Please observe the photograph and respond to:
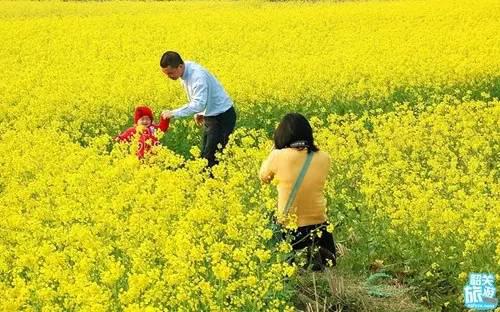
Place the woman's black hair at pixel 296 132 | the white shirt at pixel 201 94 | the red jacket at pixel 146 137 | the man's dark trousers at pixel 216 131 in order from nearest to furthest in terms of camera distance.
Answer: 1. the woman's black hair at pixel 296 132
2. the red jacket at pixel 146 137
3. the white shirt at pixel 201 94
4. the man's dark trousers at pixel 216 131

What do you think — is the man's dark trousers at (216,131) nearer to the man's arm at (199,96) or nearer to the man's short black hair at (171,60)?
the man's arm at (199,96)

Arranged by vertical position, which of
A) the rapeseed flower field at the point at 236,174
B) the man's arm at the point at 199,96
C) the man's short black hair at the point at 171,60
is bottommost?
the rapeseed flower field at the point at 236,174

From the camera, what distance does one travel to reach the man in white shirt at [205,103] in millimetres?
7656

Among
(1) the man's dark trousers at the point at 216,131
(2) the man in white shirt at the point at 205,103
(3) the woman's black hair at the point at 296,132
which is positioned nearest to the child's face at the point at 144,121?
(2) the man in white shirt at the point at 205,103

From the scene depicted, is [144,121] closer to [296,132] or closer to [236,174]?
[236,174]

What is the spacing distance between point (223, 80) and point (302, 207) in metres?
7.47

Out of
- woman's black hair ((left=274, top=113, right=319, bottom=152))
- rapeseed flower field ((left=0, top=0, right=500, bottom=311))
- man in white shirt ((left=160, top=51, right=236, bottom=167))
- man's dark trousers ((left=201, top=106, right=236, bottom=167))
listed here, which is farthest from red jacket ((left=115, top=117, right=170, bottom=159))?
woman's black hair ((left=274, top=113, right=319, bottom=152))

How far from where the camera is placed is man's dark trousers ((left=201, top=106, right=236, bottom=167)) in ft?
27.1

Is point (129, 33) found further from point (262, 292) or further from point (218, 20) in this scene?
point (262, 292)

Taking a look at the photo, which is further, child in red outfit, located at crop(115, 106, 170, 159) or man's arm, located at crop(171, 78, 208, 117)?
man's arm, located at crop(171, 78, 208, 117)

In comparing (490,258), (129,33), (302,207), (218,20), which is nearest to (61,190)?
(302,207)

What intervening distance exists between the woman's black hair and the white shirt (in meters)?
2.09

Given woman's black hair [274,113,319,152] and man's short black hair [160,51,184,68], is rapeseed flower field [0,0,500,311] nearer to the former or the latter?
woman's black hair [274,113,319,152]

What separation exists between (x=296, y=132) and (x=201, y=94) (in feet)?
7.65
